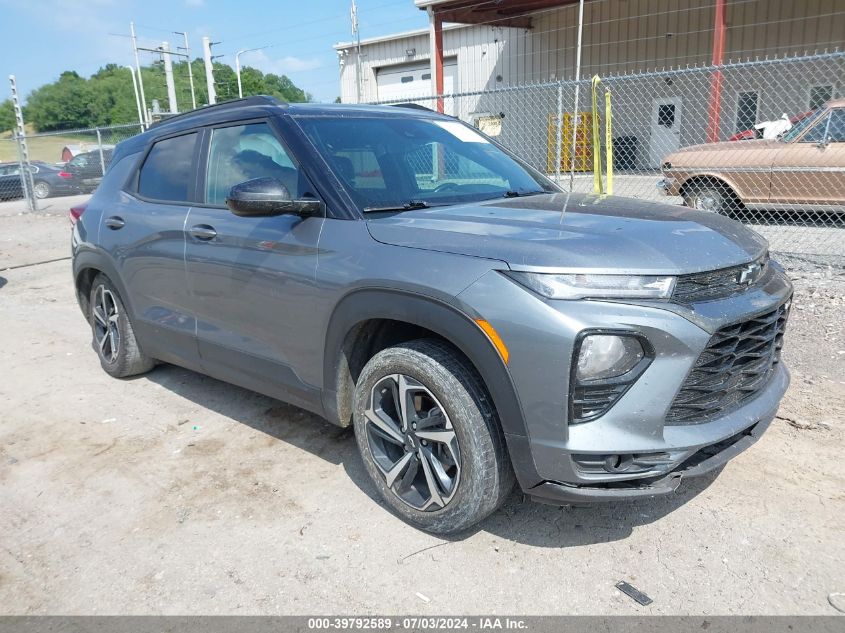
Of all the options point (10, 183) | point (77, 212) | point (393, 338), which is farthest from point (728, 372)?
point (10, 183)

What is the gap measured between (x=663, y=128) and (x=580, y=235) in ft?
68.3

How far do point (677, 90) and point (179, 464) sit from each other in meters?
21.2

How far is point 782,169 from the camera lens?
9.71m

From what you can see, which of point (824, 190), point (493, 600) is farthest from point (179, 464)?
point (824, 190)

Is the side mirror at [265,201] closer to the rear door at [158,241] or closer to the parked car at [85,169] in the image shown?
the rear door at [158,241]

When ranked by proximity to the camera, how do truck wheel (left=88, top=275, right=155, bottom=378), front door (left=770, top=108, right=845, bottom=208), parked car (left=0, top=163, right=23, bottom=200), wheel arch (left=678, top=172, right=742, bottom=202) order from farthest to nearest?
1. parked car (left=0, top=163, right=23, bottom=200)
2. wheel arch (left=678, top=172, right=742, bottom=202)
3. front door (left=770, top=108, right=845, bottom=208)
4. truck wheel (left=88, top=275, right=155, bottom=378)

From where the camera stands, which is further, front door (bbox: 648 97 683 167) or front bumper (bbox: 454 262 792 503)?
front door (bbox: 648 97 683 167)

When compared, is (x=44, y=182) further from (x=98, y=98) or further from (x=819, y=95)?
(x=98, y=98)

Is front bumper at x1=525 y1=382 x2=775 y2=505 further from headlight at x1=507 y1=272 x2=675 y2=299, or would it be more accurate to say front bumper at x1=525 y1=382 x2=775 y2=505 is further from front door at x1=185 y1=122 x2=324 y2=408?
front door at x1=185 y1=122 x2=324 y2=408

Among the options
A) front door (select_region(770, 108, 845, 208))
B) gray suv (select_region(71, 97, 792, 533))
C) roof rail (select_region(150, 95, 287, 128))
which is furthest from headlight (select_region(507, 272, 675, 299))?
front door (select_region(770, 108, 845, 208))

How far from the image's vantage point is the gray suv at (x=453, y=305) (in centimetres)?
244

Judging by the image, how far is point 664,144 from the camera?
21.5 m

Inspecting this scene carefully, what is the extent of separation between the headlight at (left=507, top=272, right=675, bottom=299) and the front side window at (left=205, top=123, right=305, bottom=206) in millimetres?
1457

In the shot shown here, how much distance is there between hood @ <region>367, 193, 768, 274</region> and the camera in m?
2.51
